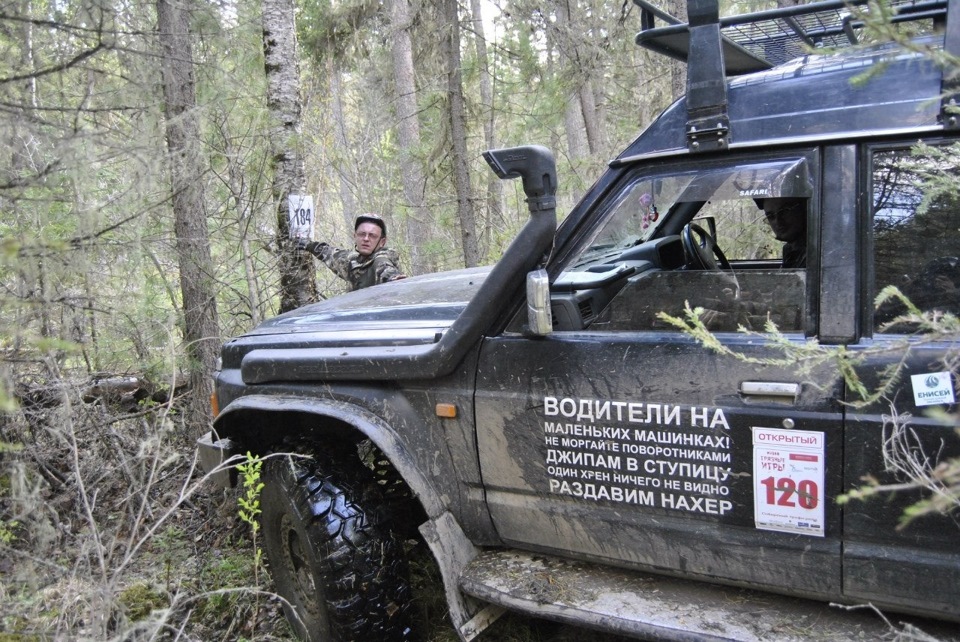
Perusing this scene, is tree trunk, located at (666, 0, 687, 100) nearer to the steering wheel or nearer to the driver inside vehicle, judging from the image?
the steering wheel

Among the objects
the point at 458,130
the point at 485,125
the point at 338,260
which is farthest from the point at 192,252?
the point at 485,125

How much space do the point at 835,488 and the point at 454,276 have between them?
235cm

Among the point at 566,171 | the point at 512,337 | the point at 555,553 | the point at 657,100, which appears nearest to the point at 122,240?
the point at 512,337

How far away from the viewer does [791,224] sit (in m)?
2.47

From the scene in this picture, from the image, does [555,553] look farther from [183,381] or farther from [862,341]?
[183,381]

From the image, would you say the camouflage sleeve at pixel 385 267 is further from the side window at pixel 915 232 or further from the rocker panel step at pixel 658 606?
the side window at pixel 915 232

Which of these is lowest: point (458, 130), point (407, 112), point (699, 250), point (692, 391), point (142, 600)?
point (142, 600)

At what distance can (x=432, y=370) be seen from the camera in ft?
9.00

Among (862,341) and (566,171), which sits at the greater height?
(566,171)

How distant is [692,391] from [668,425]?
133 mm

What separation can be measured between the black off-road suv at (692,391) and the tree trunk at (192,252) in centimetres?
220

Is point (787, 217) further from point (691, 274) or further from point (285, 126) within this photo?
point (285, 126)

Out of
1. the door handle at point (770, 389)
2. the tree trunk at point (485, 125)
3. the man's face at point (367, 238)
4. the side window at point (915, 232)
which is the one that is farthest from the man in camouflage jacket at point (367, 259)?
the side window at point (915, 232)

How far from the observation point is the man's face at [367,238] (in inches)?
230
